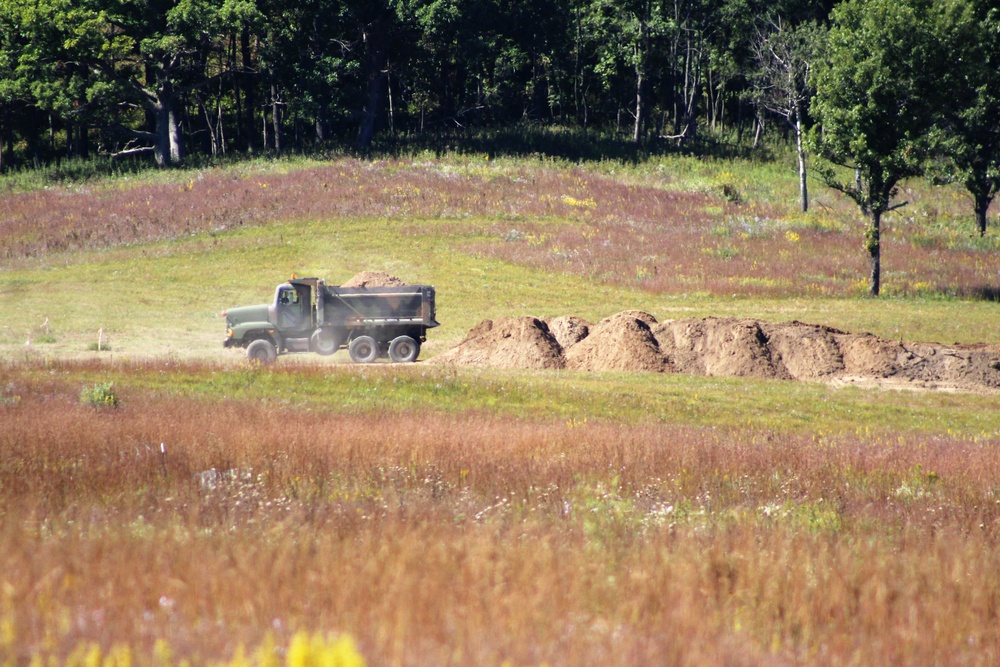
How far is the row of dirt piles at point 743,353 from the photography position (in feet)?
74.0

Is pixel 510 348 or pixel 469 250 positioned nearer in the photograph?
pixel 510 348

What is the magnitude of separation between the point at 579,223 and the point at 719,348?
25155mm

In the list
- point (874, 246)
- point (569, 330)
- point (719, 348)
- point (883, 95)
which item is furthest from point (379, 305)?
point (883, 95)

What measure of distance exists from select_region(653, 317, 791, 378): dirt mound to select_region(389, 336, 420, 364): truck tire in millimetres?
7168

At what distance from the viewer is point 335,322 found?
956 inches

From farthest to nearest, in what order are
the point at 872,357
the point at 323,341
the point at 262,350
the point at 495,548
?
the point at 323,341 < the point at 262,350 < the point at 872,357 < the point at 495,548

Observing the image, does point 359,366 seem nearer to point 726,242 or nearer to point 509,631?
point 509,631

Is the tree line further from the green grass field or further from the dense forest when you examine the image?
the green grass field

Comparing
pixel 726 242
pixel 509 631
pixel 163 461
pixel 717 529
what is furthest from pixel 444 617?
pixel 726 242

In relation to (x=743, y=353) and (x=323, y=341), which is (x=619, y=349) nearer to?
(x=743, y=353)

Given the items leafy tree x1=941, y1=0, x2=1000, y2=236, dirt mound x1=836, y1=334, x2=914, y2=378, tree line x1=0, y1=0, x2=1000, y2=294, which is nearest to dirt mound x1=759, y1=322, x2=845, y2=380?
dirt mound x1=836, y1=334, x2=914, y2=378

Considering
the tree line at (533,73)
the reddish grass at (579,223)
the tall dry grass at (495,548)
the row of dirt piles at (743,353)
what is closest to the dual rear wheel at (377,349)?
the row of dirt piles at (743,353)

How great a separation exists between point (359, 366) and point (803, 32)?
159ft

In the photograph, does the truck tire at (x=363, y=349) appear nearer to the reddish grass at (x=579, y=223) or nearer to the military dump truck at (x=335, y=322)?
the military dump truck at (x=335, y=322)
